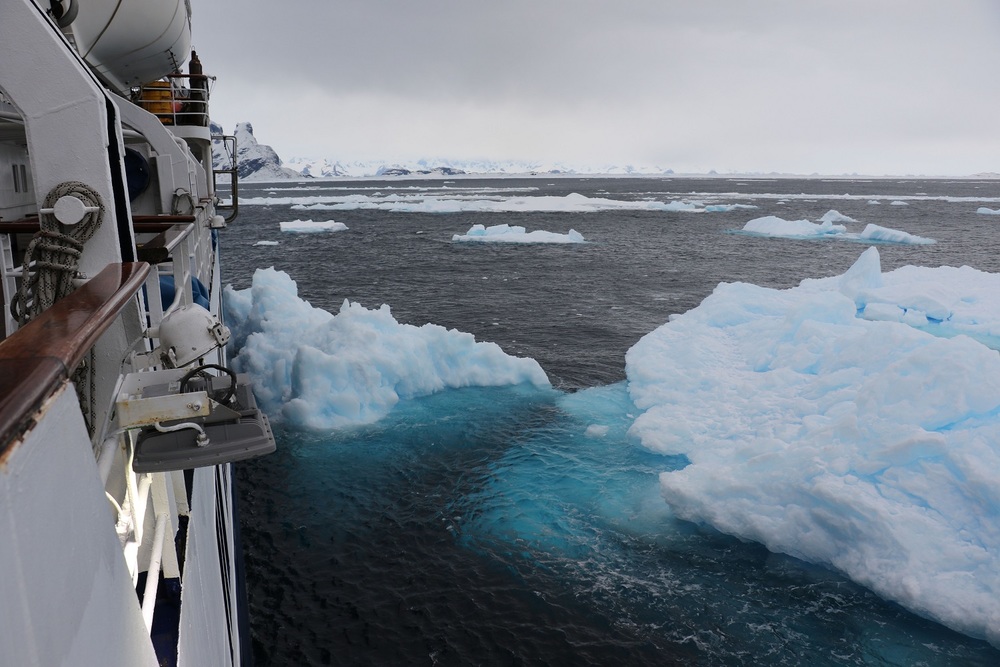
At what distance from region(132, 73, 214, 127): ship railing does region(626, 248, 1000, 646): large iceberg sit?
427 inches

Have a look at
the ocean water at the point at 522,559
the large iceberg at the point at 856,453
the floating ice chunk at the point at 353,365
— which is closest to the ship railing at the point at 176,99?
the floating ice chunk at the point at 353,365

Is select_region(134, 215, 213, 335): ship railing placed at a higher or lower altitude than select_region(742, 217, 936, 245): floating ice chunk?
higher

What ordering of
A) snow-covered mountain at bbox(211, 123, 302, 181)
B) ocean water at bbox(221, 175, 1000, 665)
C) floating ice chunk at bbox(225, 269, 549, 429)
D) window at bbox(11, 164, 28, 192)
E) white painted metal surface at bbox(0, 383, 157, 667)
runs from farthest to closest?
snow-covered mountain at bbox(211, 123, 302, 181)
floating ice chunk at bbox(225, 269, 549, 429)
window at bbox(11, 164, 28, 192)
ocean water at bbox(221, 175, 1000, 665)
white painted metal surface at bbox(0, 383, 157, 667)

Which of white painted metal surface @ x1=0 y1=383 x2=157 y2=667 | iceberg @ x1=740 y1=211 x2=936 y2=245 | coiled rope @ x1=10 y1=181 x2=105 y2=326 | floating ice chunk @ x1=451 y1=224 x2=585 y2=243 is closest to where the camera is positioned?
white painted metal surface @ x1=0 y1=383 x2=157 y2=667

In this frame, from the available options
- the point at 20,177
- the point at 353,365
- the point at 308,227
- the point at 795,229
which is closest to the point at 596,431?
the point at 353,365

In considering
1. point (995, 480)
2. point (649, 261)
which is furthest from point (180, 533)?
point (649, 261)

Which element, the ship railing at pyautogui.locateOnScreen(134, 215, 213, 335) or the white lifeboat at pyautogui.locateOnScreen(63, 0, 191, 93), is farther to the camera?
the white lifeboat at pyautogui.locateOnScreen(63, 0, 191, 93)

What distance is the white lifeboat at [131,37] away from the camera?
7.41 meters

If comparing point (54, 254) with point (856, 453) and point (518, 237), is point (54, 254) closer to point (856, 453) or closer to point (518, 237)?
point (856, 453)

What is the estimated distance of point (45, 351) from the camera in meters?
1.28

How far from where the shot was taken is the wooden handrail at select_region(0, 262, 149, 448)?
42.3 inches

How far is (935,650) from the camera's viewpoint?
6.56 meters

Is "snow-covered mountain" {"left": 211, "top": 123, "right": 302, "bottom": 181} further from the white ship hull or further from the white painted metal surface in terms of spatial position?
the white painted metal surface

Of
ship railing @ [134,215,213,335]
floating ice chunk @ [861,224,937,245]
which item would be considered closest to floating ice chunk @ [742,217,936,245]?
floating ice chunk @ [861,224,937,245]
